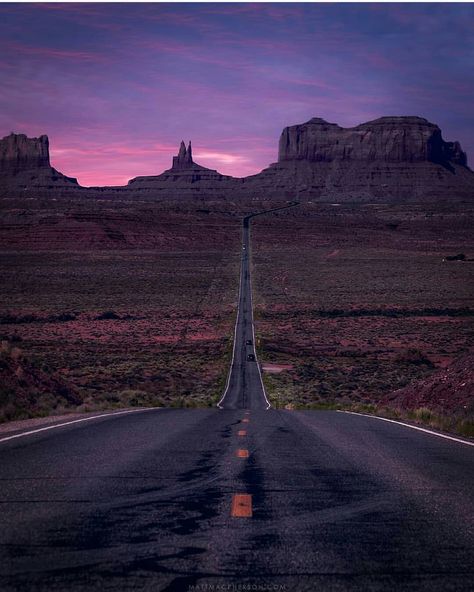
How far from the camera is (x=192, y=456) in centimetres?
950

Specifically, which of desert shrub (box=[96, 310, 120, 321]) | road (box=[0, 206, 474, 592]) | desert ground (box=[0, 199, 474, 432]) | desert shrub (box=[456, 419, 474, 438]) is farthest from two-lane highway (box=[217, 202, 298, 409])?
road (box=[0, 206, 474, 592])

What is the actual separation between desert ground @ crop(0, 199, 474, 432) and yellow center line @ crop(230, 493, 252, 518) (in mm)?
10473

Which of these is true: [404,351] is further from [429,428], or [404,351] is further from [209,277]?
[209,277]

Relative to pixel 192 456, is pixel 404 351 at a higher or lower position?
lower

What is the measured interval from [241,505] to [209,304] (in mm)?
60037

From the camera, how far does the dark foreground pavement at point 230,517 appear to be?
4629 mm

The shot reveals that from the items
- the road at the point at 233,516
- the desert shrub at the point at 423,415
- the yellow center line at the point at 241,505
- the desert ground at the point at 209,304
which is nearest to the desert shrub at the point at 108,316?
the desert ground at the point at 209,304

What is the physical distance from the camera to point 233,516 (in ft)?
19.9

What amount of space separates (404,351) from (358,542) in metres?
39.0

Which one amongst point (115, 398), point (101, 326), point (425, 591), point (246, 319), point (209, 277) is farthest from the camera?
point (209, 277)

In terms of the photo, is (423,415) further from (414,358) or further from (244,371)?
(414,358)

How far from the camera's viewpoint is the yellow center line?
614 centimetres

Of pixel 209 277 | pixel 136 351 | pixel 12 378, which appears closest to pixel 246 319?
pixel 136 351

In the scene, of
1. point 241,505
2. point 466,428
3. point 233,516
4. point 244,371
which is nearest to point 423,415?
point 466,428
